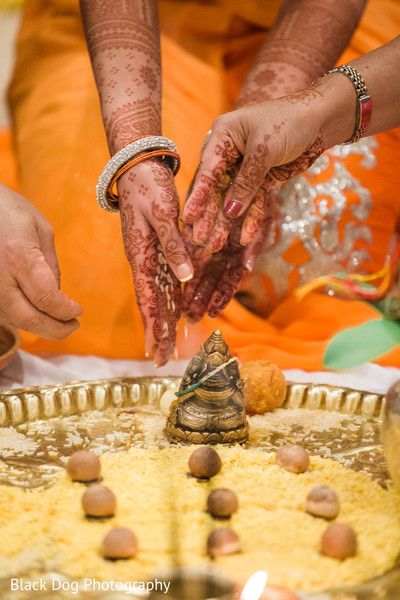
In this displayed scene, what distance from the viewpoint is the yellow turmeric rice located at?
0.55 metres

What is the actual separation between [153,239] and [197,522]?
0.49 meters

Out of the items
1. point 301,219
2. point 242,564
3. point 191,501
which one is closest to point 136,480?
point 191,501

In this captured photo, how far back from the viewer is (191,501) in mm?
672

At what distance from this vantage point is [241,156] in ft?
3.07

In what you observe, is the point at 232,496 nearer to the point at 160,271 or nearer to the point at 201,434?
the point at 201,434

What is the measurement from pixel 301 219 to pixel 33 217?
697mm

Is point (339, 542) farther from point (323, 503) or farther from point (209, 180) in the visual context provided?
point (209, 180)

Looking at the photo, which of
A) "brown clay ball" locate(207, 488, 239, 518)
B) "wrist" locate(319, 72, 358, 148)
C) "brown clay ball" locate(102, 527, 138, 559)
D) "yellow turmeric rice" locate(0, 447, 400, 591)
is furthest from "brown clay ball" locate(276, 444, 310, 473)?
"wrist" locate(319, 72, 358, 148)

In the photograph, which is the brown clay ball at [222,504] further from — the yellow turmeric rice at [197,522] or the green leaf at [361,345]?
the green leaf at [361,345]

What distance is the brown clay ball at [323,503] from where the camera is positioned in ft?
2.10

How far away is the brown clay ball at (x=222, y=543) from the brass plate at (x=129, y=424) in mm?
216

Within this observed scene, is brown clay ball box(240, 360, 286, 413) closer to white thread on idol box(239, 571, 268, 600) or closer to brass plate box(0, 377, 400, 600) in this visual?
brass plate box(0, 377, 400, 600)

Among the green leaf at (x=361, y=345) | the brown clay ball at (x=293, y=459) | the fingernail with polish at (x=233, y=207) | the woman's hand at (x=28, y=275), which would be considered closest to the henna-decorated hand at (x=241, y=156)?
the fingernail with polish at (x=233, y=207)

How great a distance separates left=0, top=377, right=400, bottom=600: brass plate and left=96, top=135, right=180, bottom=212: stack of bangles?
0.31 meters
